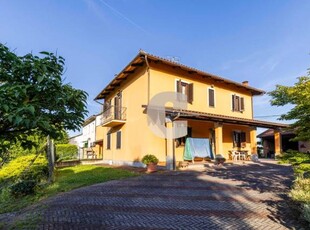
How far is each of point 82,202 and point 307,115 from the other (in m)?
6.18

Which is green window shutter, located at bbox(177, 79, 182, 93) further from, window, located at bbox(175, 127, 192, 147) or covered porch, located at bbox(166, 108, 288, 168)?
window, located at bbox(175, 127, 192, 147)

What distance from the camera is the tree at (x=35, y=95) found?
94.9 inches

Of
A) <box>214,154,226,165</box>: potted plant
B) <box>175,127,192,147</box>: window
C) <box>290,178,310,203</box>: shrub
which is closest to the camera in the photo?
<box>290,178,310,203</box>: shrub

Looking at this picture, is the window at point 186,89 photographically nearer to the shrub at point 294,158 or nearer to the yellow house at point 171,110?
the yellow house at point 171,110

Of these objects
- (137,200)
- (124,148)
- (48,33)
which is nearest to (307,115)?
(137,200)

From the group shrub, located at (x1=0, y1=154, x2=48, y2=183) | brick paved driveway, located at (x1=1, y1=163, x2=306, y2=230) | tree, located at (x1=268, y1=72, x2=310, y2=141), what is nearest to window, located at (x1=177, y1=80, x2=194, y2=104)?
brick paved driveway, located at (x1=1, y1=163, x2=306, y2=230)

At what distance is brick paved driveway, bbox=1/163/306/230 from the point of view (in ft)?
14.8

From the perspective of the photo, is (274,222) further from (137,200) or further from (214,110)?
(214,110)

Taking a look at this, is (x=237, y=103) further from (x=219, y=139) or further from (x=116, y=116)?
(x=116, y=116)

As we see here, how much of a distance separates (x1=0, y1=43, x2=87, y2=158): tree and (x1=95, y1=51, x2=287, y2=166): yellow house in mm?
9049

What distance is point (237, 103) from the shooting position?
1862 cm

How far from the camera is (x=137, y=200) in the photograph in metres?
6.26

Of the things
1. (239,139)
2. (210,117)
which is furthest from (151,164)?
(239,139)

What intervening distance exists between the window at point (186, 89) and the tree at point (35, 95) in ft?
39.6
